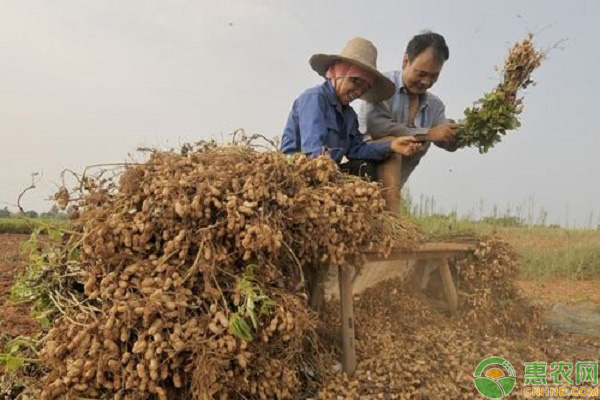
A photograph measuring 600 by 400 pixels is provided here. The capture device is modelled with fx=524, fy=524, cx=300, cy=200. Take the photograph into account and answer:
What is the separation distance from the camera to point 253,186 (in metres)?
2.44

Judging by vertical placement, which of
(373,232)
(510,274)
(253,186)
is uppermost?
(253,186)

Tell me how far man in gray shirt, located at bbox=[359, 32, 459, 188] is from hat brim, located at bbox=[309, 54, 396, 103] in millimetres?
195

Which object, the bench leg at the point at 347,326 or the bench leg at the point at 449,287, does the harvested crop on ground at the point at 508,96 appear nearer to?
the bench leg at the point at 449,287

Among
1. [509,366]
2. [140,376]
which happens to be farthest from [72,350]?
[509,366]

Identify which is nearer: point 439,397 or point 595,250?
point 439,397

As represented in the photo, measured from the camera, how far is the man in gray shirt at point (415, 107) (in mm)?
3904

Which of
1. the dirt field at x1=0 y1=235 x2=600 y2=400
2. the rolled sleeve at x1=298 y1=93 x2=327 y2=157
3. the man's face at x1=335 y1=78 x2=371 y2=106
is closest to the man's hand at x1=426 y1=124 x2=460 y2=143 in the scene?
the man's face at x1=335 y1=78 x2=371 y2=106

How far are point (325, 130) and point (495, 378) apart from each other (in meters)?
1.75

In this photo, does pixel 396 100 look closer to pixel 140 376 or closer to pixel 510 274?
pixel 510 274

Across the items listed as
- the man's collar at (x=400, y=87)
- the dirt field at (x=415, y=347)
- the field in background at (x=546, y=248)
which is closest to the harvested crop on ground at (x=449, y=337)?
the dirt field at (x=415, y=347)

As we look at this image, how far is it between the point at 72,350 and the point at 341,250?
1.29m

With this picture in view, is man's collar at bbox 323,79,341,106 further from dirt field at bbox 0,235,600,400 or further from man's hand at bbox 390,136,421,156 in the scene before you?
dirt field at bbox 0,235,600,400

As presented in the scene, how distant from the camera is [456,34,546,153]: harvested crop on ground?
366 centimetres

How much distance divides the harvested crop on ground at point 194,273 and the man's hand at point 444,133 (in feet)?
4.45
